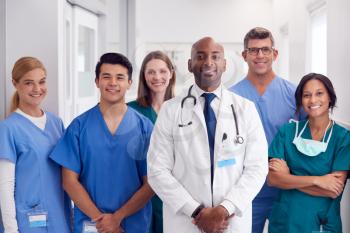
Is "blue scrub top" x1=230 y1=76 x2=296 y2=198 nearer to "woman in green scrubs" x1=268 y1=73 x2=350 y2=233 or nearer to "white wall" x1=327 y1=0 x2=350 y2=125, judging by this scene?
"woman in green scrubs" x1=268 y1=73 x2=350 y2=233

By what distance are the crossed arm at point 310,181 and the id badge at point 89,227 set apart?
2.47ft

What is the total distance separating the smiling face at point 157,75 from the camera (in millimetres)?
2237

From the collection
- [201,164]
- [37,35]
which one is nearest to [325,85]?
[201,164]

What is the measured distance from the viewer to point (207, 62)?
1.59 metres

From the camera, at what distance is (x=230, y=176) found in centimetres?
158

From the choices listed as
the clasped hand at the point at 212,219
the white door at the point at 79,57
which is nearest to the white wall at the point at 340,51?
the clasped hand at the point at 212,219

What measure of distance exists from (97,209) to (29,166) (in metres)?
0.33

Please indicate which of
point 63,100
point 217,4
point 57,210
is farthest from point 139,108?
point 217,4

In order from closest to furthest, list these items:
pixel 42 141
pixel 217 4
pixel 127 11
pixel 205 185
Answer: pixel 205 185 < pixel 42 141 < pixel 127 11 < pixel 217 4

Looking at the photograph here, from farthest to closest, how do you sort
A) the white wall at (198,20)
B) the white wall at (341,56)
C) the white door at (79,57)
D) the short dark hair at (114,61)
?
1. the white wall at (198,20)
2. the white door at (79,57)
3. the white wall at (341,56)
4. the short dark hair at (114,61)

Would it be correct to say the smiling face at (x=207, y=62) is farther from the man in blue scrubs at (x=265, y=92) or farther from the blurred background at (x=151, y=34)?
the blurred background at (x=151, y=34)

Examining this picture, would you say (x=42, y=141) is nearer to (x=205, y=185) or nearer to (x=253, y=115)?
(x=205, y=185)

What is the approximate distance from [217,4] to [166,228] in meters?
5.47

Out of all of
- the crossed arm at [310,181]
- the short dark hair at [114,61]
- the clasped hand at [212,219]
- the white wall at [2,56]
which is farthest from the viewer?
the white wall at [2,56]
